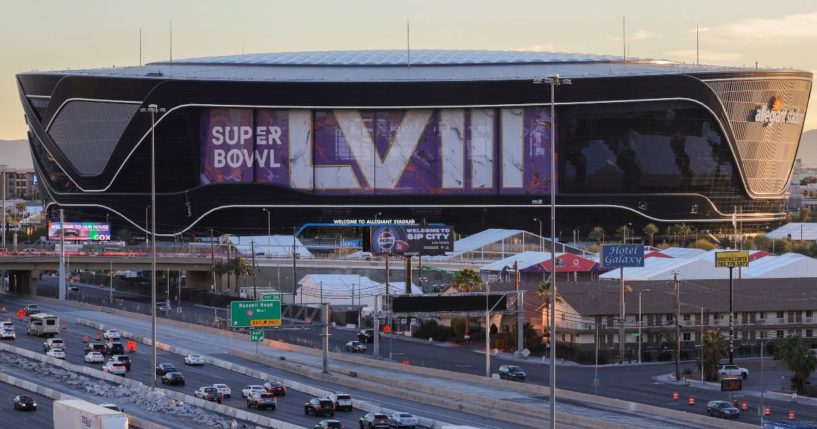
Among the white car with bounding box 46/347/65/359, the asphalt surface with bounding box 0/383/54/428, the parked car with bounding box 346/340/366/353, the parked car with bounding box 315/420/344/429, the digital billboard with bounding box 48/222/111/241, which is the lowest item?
the parked car with bounding box 346/340/366/353

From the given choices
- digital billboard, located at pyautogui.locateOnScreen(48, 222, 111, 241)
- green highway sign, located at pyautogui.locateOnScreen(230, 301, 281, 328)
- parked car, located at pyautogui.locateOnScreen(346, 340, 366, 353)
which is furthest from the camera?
digital billboard, located at pyautogui.locateOnScreen(48, 222, 111, 241)

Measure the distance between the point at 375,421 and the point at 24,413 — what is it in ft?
55.0

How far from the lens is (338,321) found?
13638 centimetres

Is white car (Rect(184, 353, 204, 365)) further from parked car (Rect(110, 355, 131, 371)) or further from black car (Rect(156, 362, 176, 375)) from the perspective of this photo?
black car (Rect(156, 362, 176, 375))

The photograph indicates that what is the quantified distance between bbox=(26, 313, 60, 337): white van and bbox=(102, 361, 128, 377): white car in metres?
23.7

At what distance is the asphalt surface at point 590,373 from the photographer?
8325 cm

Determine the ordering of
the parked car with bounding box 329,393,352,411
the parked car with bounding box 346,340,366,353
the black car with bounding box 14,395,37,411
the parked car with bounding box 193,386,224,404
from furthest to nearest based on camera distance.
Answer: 1. the parked car with bounding box 346,340,366,353
2. the parked car with bounding box 193,386,224,404
3. the parked car with bounding box 329,393,352,411
4. the black car with bounding box 14,395,37,411

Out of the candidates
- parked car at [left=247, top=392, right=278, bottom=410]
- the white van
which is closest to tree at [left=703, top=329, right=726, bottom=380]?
parked car at [left=247, top=392, right=278, bottom=410]

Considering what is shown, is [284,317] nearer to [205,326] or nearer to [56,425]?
[205,326]

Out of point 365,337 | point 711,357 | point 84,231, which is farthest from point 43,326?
point 84,231

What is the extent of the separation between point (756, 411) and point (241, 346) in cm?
4472

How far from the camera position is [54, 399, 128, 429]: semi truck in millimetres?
52344

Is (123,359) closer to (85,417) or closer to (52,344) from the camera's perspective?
(52,344)

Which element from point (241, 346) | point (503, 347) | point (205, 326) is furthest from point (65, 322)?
point (503, 347)
